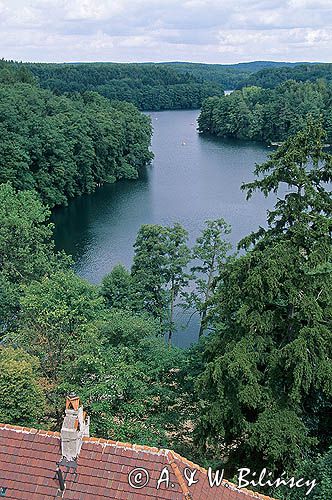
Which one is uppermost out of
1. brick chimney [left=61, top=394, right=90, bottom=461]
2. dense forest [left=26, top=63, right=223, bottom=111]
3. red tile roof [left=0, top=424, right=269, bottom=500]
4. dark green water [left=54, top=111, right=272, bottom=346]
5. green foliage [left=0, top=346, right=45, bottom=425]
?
dense forest [left=26, top=63, right=223, bottom=111]

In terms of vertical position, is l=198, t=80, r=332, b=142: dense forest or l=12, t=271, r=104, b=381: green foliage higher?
l=198, t=80, r=332, b=142: dense forest

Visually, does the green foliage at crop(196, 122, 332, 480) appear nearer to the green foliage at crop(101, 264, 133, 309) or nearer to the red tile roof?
the red tile roof

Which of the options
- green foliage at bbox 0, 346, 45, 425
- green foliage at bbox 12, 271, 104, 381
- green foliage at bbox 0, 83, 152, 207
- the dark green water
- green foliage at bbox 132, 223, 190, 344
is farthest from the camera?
green foliage at bbox 0, 83, 152, 207

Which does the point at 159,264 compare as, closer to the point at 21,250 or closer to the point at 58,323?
the point at 21,250

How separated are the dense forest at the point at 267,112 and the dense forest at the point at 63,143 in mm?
26269

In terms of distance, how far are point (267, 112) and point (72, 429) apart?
83.8m

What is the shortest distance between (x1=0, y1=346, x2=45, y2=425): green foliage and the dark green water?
39.3ft

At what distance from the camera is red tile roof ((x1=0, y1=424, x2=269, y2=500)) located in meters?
8.24

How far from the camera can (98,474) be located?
8.41 meters

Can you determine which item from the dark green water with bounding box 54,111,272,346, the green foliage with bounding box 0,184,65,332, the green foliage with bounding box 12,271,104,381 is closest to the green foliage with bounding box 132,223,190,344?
the dark green water with bounding box 54,111,272,346

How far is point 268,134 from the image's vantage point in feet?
282

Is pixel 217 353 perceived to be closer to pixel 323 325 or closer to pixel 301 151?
pixel 323 325

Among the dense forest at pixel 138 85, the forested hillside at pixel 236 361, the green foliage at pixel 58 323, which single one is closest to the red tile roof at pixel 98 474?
the forested hillside at pixel 236 361

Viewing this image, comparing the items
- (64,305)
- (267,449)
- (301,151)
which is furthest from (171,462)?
(64,305)
